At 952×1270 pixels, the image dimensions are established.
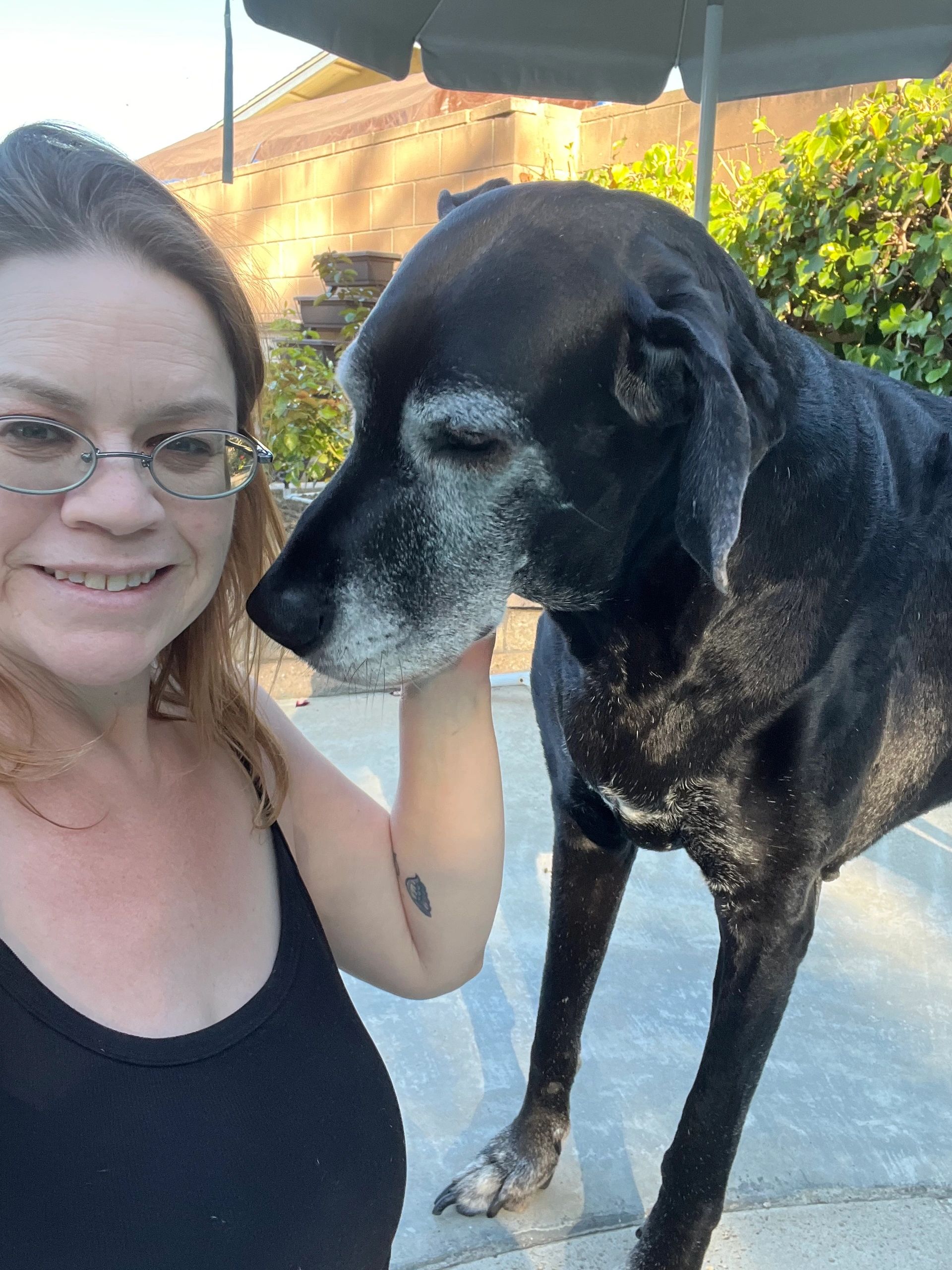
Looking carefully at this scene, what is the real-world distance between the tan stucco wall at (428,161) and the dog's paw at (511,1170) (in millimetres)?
4864

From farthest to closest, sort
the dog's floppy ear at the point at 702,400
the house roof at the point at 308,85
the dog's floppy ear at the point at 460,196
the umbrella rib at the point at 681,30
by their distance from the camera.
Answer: the house roof at the point at 308,85 < the umbrella rib at the point at 681,30 < the dog's floppy ear at the point at 460,196 < the dog's floppy ear at the point at 702,400

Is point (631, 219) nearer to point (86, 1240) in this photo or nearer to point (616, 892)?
point (616, 892)

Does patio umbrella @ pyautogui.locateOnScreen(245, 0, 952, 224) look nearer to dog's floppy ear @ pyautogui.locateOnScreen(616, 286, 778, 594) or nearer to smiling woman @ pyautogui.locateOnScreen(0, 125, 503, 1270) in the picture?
dog's floppy ear @ pyautogui.locateOnScreen(616, 286, 778, 594)

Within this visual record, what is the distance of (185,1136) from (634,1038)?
1.69m

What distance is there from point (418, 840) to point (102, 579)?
0.63 metres

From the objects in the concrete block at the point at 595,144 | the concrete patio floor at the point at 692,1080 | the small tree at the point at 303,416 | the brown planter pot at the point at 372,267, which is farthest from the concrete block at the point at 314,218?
the concrete patio floor at the point at 692,1080

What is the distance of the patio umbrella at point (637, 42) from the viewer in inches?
144

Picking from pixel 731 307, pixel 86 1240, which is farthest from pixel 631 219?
pixel 86 1240

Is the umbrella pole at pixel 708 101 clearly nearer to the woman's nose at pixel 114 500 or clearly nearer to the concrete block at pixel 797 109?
the concrete block at pixel 797 109

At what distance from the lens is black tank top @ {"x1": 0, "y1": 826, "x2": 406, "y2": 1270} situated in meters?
1.03

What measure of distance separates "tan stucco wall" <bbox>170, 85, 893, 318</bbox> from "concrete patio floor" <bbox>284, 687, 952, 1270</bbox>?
4.34 m

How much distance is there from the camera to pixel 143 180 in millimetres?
1331

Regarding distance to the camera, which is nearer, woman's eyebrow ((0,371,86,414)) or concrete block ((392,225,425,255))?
woman's eyebrow ((0,371,86,414))

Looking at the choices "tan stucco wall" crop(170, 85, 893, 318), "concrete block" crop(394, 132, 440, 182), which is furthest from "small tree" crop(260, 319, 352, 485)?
"concrete block" crop(394, 132, 440, 182)
